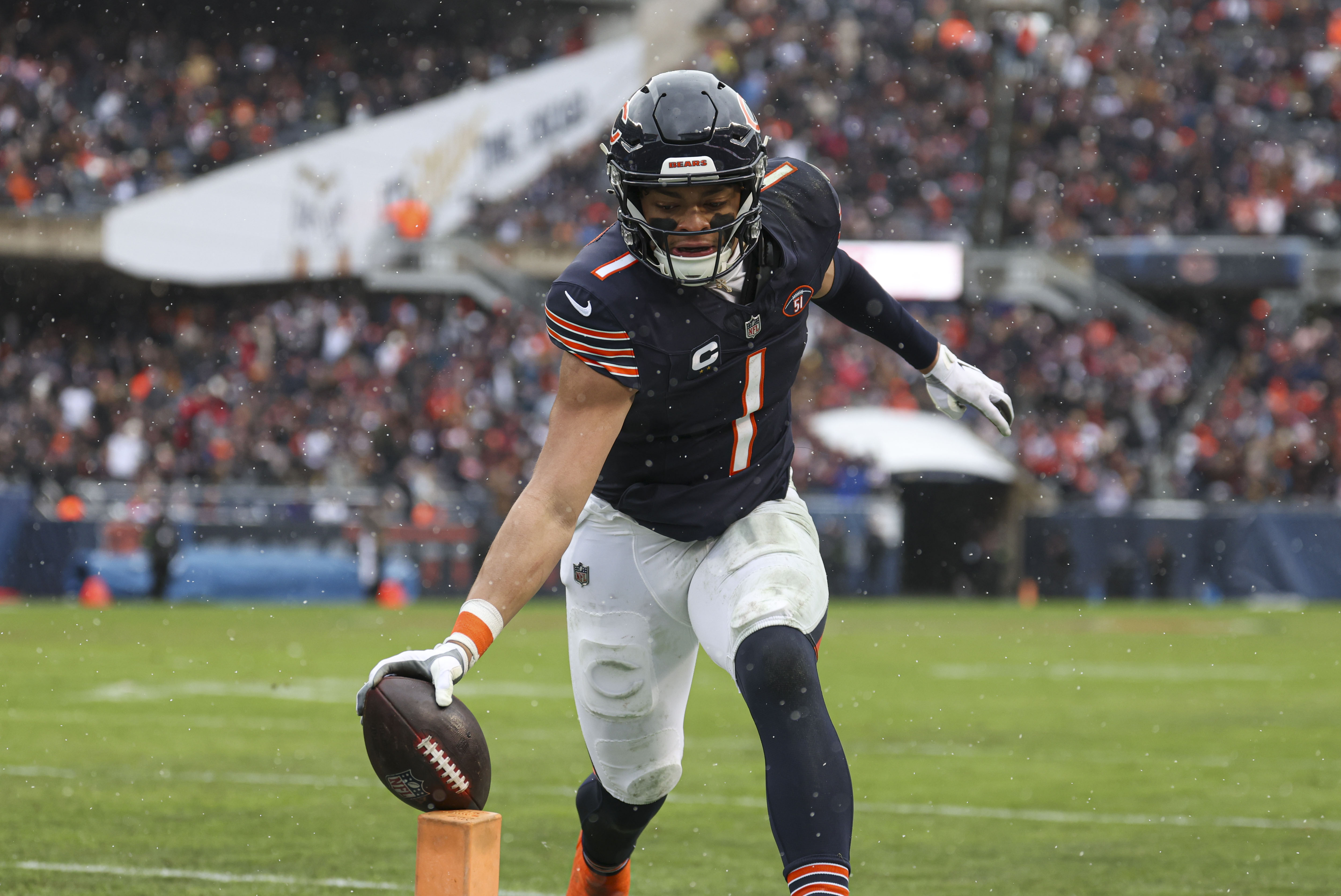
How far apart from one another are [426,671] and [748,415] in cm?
119

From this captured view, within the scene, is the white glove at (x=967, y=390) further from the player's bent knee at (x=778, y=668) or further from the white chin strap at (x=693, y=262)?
the player's bent knee at (x=778, y=668)

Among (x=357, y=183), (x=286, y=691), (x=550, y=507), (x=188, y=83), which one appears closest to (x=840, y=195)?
(x=357, y=183)

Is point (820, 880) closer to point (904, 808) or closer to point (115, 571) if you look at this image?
point (904, 808)

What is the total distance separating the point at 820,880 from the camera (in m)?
3.14

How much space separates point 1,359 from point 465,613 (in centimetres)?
2060

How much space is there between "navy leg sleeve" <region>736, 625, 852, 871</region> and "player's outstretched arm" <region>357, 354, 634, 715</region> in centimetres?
47

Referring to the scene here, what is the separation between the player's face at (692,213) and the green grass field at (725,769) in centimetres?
206

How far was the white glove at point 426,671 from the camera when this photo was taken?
2.87 meters

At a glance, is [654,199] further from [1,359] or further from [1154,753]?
[1,359]

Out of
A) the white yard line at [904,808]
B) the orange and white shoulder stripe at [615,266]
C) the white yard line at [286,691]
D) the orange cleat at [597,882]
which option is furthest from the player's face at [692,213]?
the white yard line at [286,691]


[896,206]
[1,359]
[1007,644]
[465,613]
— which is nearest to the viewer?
[465,613]

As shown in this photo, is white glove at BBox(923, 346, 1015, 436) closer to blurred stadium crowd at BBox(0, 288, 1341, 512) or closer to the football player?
the football player

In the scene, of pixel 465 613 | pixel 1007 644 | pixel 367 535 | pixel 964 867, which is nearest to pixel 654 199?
pixel 465 613

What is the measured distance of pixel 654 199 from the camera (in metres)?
3.51
